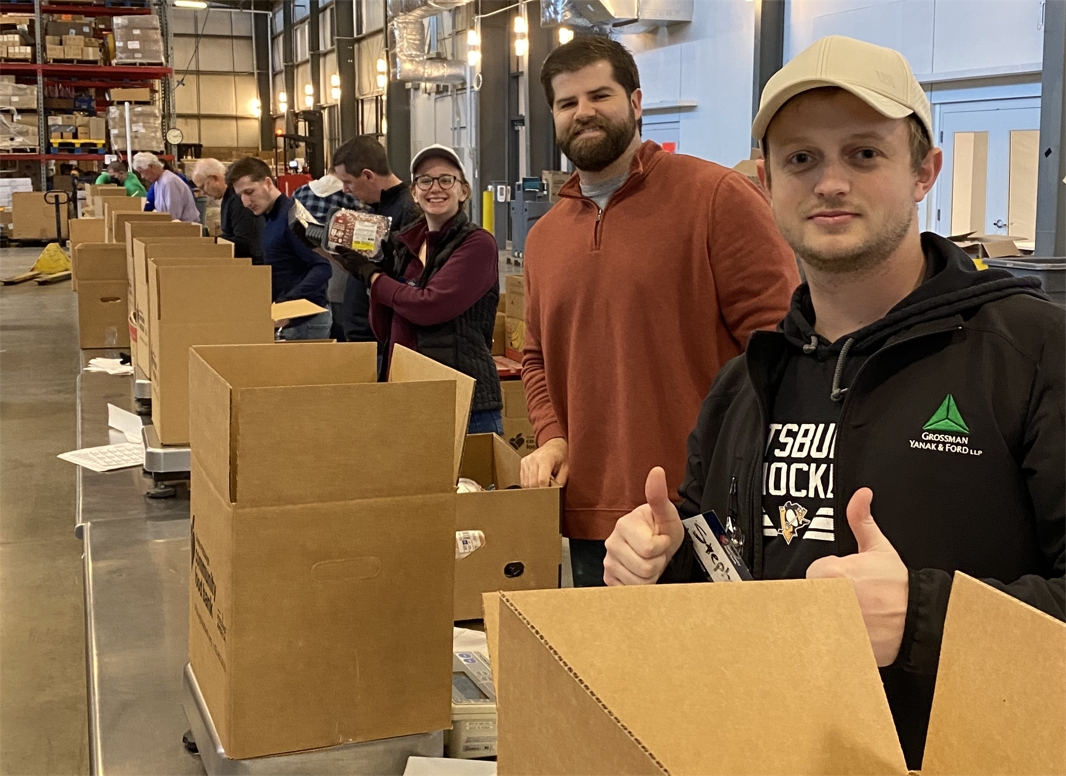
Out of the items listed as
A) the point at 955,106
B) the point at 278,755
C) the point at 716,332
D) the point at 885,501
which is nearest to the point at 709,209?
the point at 716,332

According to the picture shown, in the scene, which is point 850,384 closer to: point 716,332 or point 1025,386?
point 1025,386

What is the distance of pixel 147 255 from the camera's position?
2.85 metres

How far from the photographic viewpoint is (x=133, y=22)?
14.6m

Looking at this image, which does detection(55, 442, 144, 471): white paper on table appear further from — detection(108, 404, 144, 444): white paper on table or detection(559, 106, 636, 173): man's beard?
detection(559, 106, 636, 173): man's beard

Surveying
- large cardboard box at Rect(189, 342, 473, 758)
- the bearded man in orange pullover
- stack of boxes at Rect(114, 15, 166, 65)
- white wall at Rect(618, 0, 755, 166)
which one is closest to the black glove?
the bearded man in orange pullover

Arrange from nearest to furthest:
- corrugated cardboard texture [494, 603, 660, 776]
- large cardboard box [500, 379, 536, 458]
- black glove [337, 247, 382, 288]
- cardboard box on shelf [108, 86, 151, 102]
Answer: corrugated cardboard texture [494, 603, 660, 776]
black glove [337, 247, 382, 288]
large cardboard box [500, 379, 536, 458]
cardboard box on shelf [108, 86, 151, 102]

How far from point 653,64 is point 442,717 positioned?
11059mm

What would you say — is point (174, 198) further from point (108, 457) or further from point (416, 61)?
point (416, 61)

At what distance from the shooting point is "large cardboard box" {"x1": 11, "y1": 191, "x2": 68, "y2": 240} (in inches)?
571

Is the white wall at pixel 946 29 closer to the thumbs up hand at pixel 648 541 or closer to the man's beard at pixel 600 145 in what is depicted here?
the man's beard at pixel 600 145

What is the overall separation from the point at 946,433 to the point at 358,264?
2.52 meters

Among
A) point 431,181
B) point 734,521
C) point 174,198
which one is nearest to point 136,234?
point 431,181

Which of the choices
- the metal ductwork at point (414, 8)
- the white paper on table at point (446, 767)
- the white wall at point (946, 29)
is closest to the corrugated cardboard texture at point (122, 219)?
the white paper on table at point (446, 767)

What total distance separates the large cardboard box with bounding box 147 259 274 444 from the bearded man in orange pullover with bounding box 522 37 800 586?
0.75 m
